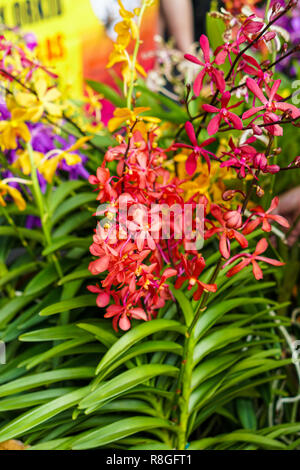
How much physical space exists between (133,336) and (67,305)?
88mm

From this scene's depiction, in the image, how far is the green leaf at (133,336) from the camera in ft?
1.18

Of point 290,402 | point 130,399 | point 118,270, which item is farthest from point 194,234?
point 290,402

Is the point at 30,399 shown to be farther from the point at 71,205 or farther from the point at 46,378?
the point at 71,205

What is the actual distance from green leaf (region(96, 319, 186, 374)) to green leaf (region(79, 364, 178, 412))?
0.02 meters

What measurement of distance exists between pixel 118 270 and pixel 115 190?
80 millimetres

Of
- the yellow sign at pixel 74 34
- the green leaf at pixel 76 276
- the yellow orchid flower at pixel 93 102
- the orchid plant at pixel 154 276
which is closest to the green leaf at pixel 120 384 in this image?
the orchid plant at pixel 154 276

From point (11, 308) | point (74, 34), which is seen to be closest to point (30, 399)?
point (11, 308)

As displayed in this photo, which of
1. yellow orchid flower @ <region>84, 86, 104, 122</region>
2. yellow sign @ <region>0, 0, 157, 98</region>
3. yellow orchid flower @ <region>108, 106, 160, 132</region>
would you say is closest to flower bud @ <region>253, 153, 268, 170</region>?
yellow orchid flower @ <region>108, 106, 160, 132</region>

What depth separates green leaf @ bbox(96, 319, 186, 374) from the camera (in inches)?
14.2

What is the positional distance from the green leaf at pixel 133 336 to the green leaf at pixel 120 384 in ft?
0.07

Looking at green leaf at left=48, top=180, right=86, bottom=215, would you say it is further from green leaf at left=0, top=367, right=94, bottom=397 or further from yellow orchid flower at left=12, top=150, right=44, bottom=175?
green leaf at left=0, top=367, right=94, bottom=397

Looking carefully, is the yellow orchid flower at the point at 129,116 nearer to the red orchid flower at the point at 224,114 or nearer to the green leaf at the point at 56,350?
the red orchid flower at the point at 224,114

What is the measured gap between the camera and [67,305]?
17.0 inches
